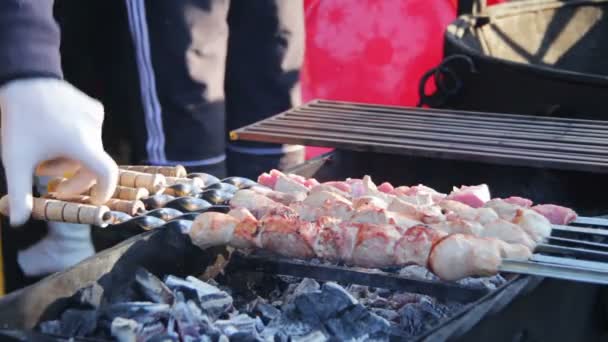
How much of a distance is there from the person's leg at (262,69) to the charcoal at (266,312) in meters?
2.20

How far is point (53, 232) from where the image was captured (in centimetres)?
302

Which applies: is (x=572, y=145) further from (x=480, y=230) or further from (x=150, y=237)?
(x=150, y=237)

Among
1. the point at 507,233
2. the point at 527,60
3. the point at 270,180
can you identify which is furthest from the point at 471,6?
the point at 507,233

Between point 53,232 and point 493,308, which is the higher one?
point 493,308

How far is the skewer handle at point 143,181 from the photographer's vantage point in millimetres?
2492

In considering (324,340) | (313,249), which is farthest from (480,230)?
(324,340)

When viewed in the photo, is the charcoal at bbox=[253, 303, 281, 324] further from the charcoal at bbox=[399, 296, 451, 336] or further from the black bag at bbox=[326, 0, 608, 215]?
the black bag at bbox=[326, 0, 608, 215]

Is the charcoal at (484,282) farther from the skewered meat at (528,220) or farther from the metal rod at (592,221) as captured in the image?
the metal rod at (592,221)

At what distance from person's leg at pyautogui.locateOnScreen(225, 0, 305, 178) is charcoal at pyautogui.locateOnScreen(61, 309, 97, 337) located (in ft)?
7.99

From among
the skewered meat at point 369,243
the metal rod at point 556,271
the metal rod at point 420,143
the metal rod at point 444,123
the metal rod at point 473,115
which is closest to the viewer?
the metal rod at point 556,271

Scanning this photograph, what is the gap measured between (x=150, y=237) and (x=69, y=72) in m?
2.03

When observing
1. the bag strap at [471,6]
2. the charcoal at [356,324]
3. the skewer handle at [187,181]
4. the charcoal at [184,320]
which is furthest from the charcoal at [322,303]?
the bag strap at [471,6]

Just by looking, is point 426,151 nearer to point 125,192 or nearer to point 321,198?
point 321,198

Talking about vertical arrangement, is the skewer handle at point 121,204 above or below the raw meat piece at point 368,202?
below
